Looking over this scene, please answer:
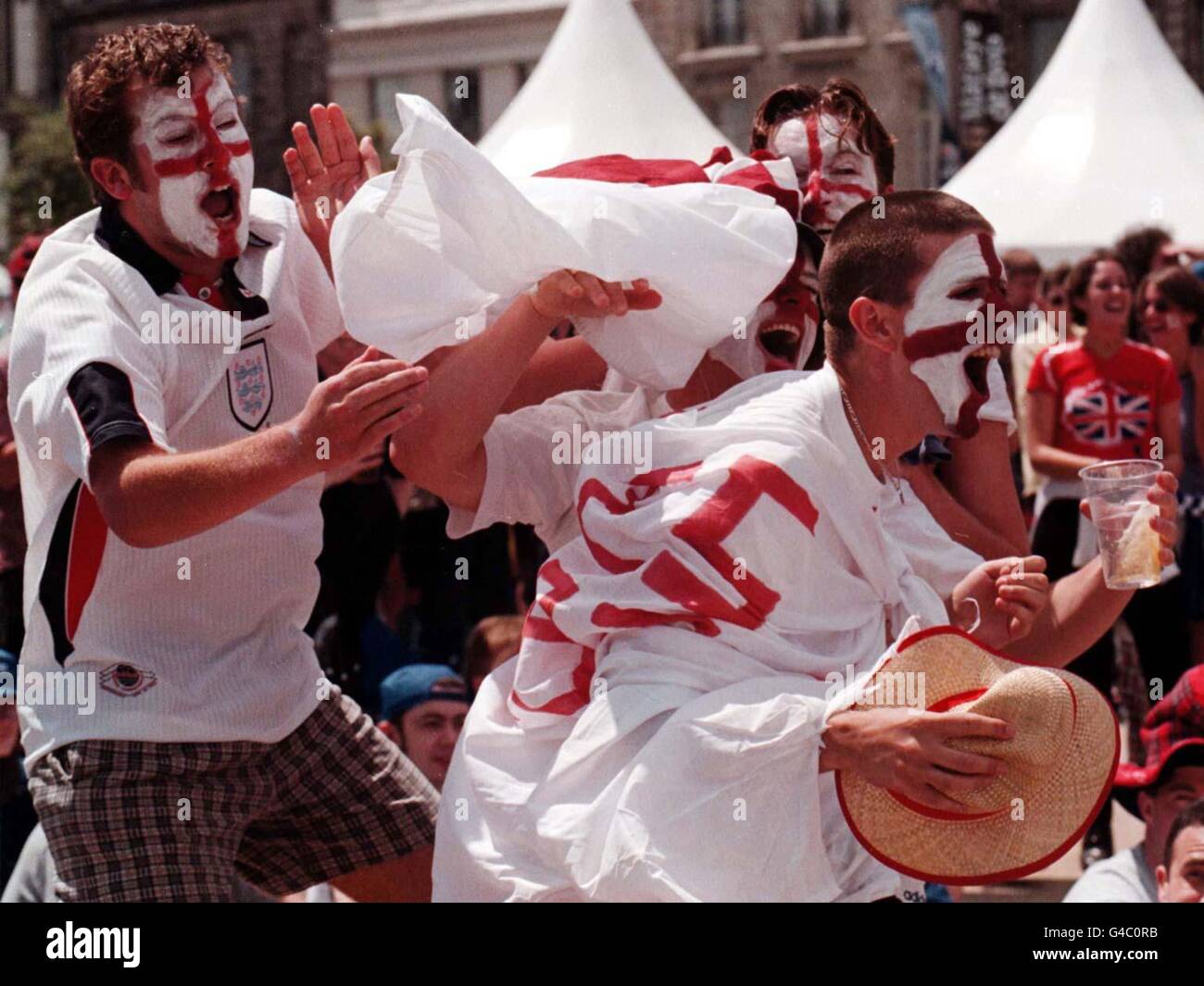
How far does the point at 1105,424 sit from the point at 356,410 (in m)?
4.74

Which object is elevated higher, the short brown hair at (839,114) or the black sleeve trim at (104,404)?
the short brown hair at (839,114)

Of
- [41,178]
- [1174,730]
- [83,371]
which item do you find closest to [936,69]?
[1174,730]

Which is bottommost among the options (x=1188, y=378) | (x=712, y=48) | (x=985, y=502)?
(x=1188, y=378)

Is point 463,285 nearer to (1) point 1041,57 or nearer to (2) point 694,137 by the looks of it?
(2) point 694,137

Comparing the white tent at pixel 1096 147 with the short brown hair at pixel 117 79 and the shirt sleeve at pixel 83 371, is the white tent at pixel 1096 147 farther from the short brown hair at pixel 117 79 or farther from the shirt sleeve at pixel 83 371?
the shirt sleeve at pixel 83 371

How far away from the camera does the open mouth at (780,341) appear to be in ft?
11.7

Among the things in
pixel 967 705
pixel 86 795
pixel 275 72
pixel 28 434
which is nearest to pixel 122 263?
pixel 28 434

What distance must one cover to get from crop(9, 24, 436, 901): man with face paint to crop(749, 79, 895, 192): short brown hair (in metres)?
0.98

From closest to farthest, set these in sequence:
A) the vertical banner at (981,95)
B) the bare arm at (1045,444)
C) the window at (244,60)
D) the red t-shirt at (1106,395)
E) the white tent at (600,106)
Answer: the bare arm at (1045,444)
the red t-shirt at (1106,395)
the white tent at (600,106)
the vertical banner at (981,95)
the window at (244,60)

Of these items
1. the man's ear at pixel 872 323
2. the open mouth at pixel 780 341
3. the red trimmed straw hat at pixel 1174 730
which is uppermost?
the man's ear at pixel 872 323

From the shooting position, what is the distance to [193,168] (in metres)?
3.55

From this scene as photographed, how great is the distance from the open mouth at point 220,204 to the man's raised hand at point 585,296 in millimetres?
692

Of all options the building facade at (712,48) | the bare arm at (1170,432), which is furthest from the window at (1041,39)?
the bare arm at (1170,432)

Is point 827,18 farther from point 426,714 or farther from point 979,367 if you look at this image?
point 979,367
